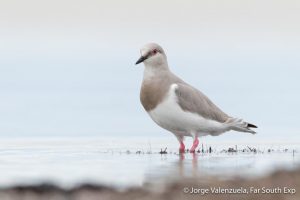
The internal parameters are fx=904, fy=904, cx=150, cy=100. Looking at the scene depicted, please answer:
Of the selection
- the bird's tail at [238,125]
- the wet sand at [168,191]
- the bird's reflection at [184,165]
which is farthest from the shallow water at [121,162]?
the wet sand at [168,191]

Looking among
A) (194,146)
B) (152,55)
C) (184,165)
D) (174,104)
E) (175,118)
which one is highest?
(152,55)

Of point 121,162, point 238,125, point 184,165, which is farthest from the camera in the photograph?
point 238,125

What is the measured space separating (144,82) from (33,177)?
6.48 metres

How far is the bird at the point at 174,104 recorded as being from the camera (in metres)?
21.5

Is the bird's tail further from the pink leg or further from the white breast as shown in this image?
the pink leg

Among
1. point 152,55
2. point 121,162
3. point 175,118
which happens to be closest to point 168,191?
point 121,162

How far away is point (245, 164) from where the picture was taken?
59.9 feet

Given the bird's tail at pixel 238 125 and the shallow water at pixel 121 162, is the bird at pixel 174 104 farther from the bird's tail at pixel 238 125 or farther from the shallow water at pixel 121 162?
the shallow water at pixel 121 162

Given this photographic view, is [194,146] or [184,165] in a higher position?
[194,146]

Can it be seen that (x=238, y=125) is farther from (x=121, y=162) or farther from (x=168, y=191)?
(x=168, y=191)

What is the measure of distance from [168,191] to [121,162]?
6580 mm

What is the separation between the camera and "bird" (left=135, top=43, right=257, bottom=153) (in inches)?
846

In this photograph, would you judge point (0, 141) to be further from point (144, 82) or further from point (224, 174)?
point (224, 174)

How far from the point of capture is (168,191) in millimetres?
12633
